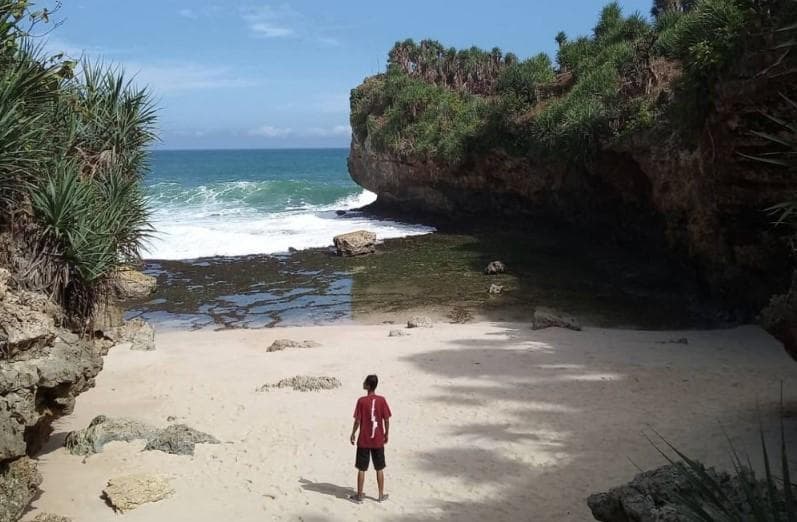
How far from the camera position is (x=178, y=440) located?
820 cm

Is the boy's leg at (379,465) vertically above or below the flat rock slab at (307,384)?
above

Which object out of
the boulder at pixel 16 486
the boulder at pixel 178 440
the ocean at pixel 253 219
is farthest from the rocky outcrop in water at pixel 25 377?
the ocean at pixel 253 219

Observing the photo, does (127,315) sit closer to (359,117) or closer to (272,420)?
(272,420)

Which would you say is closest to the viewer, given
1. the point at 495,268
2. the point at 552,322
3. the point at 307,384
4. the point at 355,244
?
the point at 307,384

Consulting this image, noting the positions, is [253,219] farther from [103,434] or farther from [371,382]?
[371,382]

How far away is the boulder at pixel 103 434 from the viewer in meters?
7.95

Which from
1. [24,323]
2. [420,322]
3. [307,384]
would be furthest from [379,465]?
[420,322]

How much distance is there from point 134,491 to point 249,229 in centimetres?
2973

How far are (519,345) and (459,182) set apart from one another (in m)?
21.9

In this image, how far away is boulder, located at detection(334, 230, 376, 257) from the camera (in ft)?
87.2

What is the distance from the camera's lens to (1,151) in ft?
19.0

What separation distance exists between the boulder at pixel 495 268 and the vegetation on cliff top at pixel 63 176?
15077 mm

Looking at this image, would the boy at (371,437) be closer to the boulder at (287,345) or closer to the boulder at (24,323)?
the boulder at (24,323)

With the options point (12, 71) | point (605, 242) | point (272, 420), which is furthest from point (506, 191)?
point (12, 71)
